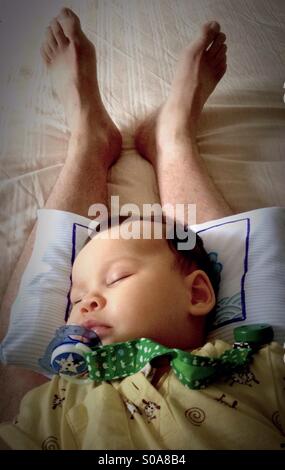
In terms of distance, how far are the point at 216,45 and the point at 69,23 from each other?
0.46 m

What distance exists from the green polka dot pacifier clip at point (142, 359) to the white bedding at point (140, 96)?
0.29 m

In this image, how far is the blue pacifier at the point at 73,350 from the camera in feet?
1.91

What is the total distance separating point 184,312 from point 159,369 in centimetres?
10

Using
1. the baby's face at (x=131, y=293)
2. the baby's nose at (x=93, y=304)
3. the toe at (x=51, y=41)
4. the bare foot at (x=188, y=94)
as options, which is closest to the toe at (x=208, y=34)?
the bare foot at (x=188, y=94)

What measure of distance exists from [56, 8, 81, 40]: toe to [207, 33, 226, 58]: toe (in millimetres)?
410

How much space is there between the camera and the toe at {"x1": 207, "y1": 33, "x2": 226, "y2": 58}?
48.7 inches

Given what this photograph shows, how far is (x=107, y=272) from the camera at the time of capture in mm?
649

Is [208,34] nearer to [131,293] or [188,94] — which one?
[188,94]

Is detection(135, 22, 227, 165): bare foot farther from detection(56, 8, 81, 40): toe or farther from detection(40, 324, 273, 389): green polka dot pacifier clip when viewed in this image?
detection(40, 324, 273, 389): green polka dot pacifier clip

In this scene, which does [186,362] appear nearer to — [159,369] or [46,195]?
[159,369]

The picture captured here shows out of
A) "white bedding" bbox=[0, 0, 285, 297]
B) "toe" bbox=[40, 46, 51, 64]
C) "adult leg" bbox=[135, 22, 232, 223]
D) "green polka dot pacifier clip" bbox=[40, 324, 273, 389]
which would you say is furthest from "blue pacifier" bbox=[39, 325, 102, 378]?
"toe" bbox=[40, 46, 51, 64]

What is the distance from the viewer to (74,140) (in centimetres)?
103

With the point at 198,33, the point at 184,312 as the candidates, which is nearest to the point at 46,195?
the point at 184,312

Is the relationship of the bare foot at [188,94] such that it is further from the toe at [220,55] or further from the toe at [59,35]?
the toe at [59,35]
